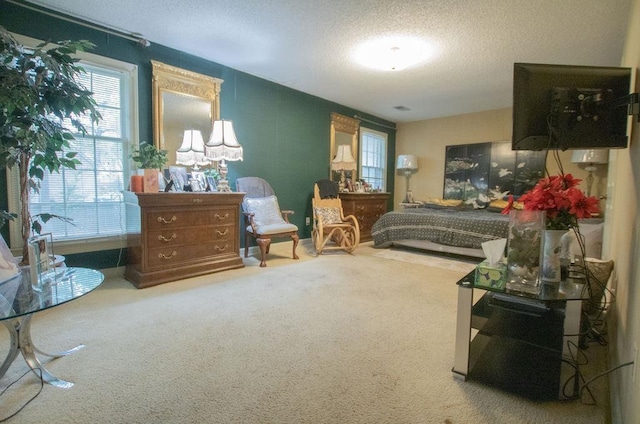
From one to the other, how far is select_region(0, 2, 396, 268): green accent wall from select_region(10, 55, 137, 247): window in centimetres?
15

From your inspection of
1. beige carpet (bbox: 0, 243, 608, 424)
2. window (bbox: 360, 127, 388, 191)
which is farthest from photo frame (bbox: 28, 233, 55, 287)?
window (bbox: 360, 127, 388, 191)

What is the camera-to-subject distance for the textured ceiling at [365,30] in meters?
2.47

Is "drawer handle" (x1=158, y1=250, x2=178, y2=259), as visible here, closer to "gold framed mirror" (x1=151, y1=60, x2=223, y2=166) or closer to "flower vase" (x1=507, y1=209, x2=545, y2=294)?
"gold framed mirror" (x1=151, y1=60, x2=223, y2=166)

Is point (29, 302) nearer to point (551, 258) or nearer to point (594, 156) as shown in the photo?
point (551, 258)

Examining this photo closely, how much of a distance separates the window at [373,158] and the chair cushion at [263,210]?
2.63 m

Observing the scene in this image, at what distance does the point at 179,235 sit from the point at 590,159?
560cm

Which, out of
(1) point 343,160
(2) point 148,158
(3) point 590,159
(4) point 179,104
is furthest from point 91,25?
(3) point 590,159

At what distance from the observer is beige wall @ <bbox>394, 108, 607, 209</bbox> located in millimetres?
5625

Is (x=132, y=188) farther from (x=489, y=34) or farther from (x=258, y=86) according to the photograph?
(x=489, y=34)

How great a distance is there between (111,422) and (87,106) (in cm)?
175

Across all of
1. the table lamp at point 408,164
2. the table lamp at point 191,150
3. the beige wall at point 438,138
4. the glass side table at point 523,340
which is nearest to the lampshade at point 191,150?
the table lamp at point 191,150

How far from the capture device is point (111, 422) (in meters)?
1.19

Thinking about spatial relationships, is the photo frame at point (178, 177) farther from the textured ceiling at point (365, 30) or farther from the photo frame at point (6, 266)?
the photo frame at point (6, 266)

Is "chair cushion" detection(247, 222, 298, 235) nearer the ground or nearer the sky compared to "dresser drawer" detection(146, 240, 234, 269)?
nearer the sky
